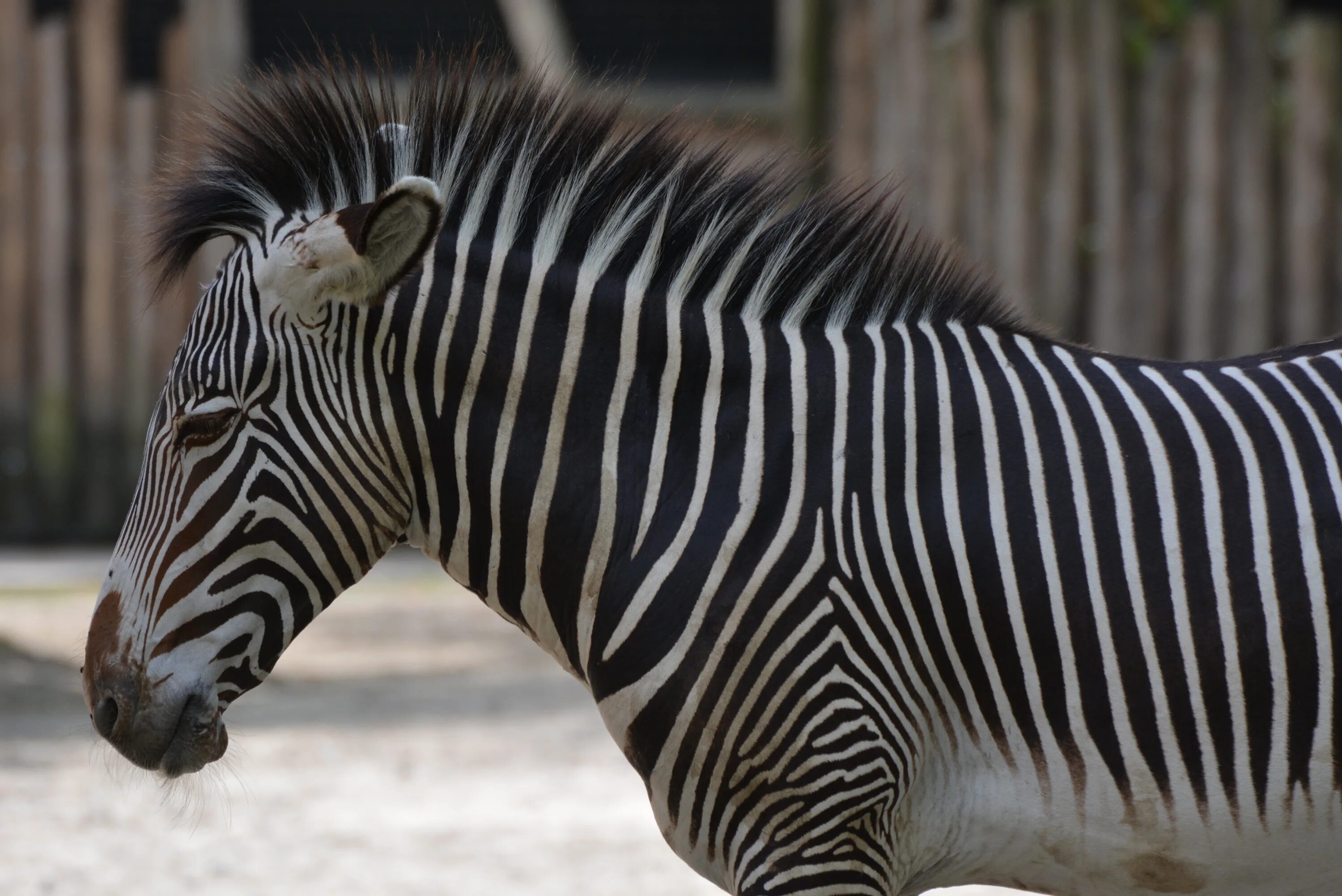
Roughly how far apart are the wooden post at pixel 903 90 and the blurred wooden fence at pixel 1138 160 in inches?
0.6

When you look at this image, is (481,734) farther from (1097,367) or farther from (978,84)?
(978,84)

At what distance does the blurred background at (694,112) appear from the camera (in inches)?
309

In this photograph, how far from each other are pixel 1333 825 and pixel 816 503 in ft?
3.08

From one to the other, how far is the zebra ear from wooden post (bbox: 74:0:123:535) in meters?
8.04

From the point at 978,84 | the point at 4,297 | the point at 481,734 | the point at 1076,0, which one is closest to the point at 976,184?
the point at 978,84

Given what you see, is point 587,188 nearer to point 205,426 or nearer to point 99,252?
point 205,426

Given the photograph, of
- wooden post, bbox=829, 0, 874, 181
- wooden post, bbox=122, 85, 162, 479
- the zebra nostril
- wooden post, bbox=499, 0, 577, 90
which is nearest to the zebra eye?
the zebra nostril

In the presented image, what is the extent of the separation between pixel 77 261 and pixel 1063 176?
695 cm

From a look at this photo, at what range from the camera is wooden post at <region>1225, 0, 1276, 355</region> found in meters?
8.68

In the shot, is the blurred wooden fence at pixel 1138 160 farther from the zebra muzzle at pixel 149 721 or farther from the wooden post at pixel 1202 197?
the zebra muzzle at pixel 149 721

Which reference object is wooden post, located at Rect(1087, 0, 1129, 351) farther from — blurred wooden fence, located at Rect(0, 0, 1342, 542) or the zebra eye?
the zebra eye

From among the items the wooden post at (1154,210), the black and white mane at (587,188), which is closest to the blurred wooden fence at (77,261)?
the wooden post at (1154,210)

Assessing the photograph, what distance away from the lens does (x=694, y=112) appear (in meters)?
7.07

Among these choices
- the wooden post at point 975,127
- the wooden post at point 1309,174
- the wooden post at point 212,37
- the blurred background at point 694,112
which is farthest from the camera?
the wooden post at point 212,37
